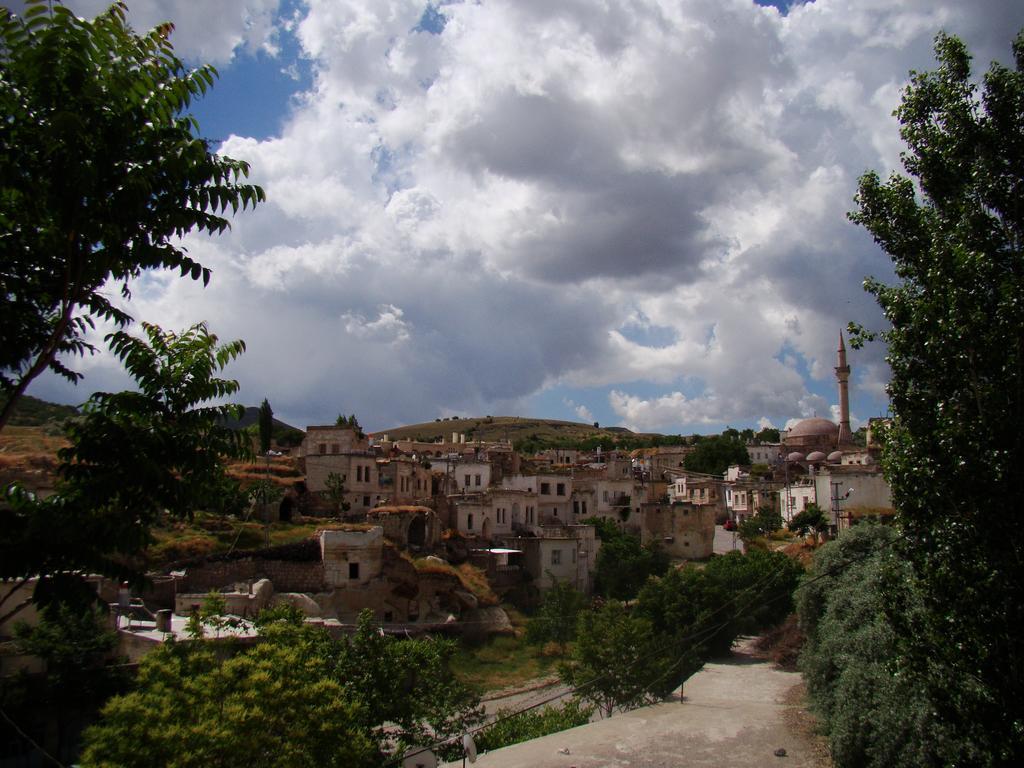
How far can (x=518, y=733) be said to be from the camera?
2130 cm

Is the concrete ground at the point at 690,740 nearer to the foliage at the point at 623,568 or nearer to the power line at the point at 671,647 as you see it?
the power line at the point at 671,647

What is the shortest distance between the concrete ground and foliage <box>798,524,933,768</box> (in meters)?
0.93

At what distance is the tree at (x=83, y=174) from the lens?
15.8 feet

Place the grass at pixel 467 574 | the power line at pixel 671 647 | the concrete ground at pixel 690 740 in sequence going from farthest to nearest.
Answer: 1. the grass at pixel 467 574
2. the power line at pixel 671 647
3. the concrete ground at pixel 690 740

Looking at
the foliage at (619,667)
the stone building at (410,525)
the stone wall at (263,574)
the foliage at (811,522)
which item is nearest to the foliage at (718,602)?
the foliage at (619,667)

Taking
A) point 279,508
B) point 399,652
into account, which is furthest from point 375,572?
point 399,652

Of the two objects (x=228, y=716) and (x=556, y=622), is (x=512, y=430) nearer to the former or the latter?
(x=556, y=622)

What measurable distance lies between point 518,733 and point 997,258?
1682 cm

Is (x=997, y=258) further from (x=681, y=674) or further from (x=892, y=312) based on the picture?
(x=681, y=674)

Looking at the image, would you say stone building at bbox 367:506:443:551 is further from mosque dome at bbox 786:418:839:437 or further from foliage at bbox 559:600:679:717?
mosque dome at bbox 786:418:839:437

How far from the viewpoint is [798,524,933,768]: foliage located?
38.1 ft

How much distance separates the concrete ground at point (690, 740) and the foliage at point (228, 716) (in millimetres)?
4372

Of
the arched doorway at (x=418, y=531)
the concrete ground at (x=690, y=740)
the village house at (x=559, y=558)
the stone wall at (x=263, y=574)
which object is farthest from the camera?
the village house at (x=559, y=558)

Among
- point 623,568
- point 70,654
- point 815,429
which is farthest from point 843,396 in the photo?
point 70,654
